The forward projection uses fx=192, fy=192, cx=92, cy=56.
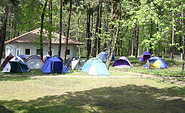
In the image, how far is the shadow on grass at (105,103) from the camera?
249 inches

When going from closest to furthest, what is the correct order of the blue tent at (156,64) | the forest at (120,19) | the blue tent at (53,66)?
the forest at (120,19) < the blue tent at (53,66) < the blue tent at (156,64)

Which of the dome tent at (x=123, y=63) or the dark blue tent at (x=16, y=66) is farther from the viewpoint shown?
the dome tent at (x=123, y=63)

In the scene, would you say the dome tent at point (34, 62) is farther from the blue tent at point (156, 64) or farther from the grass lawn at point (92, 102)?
the blue tent at point (156, 64)

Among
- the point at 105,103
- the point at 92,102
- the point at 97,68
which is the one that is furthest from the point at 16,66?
the point at 105,103

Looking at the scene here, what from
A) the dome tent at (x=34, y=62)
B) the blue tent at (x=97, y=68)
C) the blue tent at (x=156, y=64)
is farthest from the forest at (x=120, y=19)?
the blue tent at (x=156, y=64)

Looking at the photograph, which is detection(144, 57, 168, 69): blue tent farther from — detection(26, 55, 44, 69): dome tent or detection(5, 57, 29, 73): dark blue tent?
detection(5, 57, 29, 73): dark blue tent

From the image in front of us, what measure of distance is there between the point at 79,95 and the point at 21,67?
346 inches

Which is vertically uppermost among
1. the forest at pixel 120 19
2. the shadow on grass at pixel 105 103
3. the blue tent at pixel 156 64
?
the forest at pixel 120 19

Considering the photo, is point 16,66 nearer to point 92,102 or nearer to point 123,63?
point 92,102

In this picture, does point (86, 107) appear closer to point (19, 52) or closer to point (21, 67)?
point (21, 67)

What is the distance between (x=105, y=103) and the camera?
730cm

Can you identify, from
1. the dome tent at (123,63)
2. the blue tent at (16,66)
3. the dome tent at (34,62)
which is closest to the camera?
the blue tent at (16,66)

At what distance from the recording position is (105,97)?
27.3 feet

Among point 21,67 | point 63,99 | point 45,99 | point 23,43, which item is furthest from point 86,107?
point 23,43
